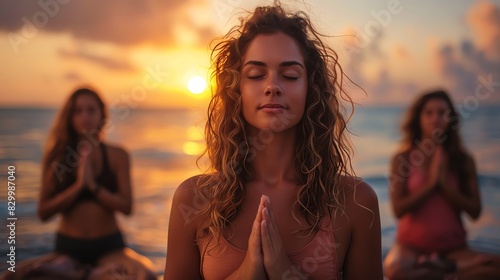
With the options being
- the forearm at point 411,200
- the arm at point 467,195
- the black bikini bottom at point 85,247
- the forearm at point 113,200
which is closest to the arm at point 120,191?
the forearm at point 113,200

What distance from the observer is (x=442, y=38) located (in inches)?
140

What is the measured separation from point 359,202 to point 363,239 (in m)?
0.10

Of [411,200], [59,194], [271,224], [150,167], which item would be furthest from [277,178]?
[150,167]

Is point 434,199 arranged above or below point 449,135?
below

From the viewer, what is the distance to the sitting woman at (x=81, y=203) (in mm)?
2471

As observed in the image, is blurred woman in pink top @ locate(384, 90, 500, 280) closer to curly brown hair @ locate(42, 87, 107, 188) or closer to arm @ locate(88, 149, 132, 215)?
arm @ locate(88, 149, 132, 215)

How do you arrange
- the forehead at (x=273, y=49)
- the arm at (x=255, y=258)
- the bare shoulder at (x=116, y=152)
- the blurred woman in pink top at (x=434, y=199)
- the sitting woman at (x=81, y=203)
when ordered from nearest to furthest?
the arm at (x=255, y=258)
the forehead at (x=273, y=49)
the sitting woman at (x=81, y=203)
the bare shoulder at (x=116, y=152)
the blurred woman in pink top at (x=434, y=199)

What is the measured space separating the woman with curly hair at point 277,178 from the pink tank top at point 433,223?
1.32 meters

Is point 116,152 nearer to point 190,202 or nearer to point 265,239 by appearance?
point 190,202

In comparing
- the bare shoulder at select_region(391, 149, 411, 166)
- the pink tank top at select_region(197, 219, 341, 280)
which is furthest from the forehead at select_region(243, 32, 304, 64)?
the bare shoulder at select_region(391, 149, 411, 166)

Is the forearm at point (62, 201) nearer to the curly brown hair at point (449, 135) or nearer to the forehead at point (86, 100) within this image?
the forehead at point (86, 100)

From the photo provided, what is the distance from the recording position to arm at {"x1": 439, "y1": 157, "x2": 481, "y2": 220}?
271 centimetres

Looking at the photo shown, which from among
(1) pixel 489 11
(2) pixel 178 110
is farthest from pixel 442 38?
(2) pixel 178 110

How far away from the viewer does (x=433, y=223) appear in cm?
274
